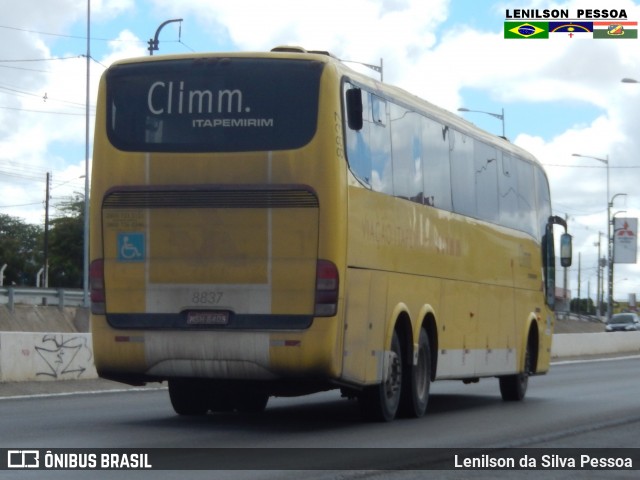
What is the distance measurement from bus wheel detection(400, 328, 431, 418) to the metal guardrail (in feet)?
127

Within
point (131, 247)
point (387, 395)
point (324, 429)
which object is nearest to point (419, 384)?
point (387, 395)

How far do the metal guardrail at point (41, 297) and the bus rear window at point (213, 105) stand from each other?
4061 centimetres

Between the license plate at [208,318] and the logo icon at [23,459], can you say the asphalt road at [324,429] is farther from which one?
the license plate at [208,318]

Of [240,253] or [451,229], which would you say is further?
[451,229]

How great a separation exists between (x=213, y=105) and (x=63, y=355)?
36.7 ft

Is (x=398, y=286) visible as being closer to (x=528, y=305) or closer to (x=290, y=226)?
(x=290, y=226)

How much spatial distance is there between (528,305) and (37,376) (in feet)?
27.0

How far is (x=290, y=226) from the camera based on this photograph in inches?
568

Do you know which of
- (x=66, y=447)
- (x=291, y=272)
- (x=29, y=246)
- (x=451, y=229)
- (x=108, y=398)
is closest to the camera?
(x=66, y=447)

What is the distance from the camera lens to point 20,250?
125 metres

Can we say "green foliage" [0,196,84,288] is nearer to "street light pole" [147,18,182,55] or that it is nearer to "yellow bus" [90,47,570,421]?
"street light pole" [147,18,182,55]

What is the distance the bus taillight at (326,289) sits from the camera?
14.3m

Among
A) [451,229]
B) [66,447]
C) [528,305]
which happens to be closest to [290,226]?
[66,447]

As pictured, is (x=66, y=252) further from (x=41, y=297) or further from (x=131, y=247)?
(x=131, y=247)
